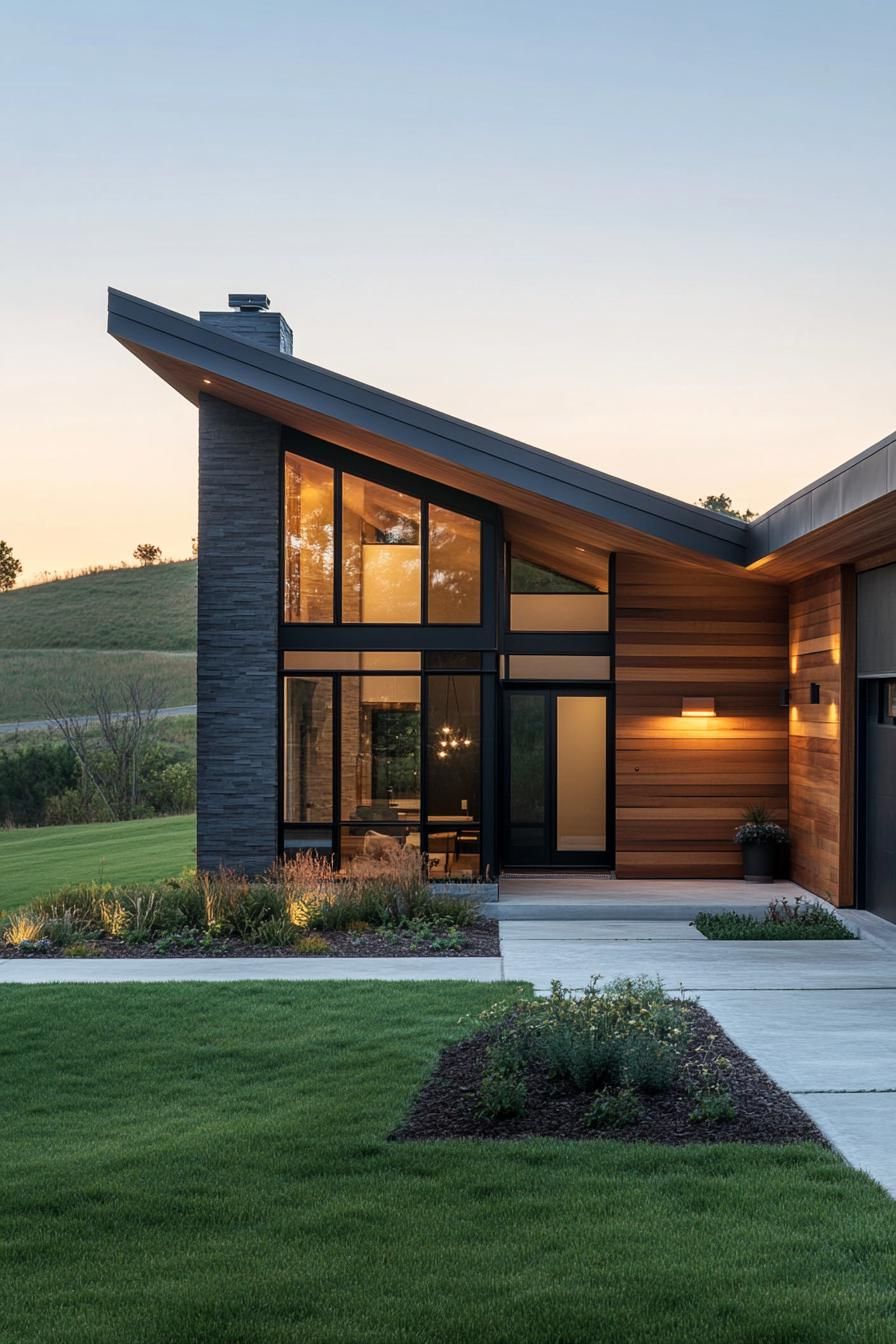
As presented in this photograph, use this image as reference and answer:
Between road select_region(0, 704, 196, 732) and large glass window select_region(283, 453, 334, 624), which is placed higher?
large glass window select_region(283, 453, 334, 624)

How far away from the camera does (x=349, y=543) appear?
13.5m

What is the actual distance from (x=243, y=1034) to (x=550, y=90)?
1244cm

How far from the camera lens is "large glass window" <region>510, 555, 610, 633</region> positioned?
1495 cm

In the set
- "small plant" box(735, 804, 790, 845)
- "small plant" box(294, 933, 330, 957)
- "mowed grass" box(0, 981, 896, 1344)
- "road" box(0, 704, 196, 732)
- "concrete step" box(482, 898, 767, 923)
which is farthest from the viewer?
"road" box(0, 704, 196, 732)

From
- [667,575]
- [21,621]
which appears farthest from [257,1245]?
[21,621]

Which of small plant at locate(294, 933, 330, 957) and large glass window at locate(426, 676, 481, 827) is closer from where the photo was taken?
small plant at locate(294, 933, 330, 957)

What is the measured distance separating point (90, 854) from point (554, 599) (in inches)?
361

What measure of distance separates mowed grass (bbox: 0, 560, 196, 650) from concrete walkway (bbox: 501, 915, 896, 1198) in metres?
56.5

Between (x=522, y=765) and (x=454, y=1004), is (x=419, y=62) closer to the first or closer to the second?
(x=522, y=765)

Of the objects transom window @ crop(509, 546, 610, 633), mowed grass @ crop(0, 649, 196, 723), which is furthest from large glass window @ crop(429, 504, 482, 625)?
mowed grass @ crop(0, 649, 196, 723)

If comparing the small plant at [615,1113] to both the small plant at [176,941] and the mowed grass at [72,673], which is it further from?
the mowed grass at [72,673]

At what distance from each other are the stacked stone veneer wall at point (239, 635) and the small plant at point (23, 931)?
2507mm

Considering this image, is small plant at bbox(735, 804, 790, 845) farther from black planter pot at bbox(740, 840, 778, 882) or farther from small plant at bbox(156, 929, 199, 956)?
small plant at bbox(156, 929, 199, 956)

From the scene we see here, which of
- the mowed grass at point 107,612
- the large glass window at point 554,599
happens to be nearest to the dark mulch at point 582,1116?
the large glass window at point 554,599
